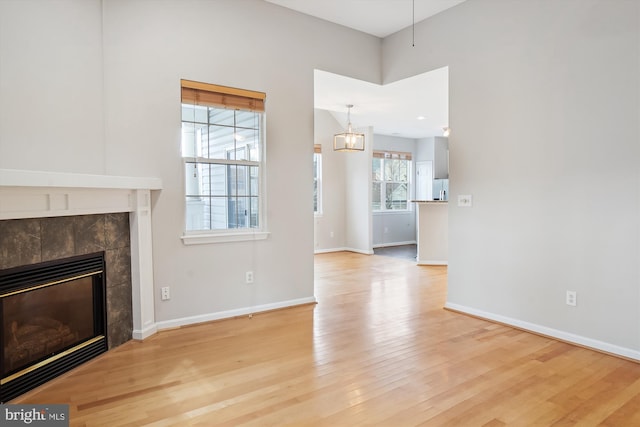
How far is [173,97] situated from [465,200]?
9.74 feet

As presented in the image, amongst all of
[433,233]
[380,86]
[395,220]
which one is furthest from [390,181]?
[380,86]

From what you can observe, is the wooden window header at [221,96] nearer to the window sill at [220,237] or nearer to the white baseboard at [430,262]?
the window sill at [220,237]

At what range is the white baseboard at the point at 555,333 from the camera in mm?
2959

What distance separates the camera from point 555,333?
11.0 feet

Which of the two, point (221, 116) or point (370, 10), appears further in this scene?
point (370, 10)

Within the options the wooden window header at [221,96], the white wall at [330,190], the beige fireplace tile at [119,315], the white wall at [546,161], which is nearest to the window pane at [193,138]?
the wooden window header at [221,96]

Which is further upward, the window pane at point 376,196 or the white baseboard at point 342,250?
the window pane at point 376,196

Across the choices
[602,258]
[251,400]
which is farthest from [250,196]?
[602,258]

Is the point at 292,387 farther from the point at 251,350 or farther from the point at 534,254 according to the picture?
the point at 534,254

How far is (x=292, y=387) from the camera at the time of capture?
8.05 feet

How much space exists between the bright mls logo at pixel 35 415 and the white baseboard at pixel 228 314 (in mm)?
1259

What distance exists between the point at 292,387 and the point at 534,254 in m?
2.42

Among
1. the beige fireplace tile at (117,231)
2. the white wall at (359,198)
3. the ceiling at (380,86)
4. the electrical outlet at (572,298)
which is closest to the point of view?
the beige fireplace tile at (117,231)

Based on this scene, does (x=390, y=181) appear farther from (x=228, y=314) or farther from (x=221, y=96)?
(x=228, y=314)
